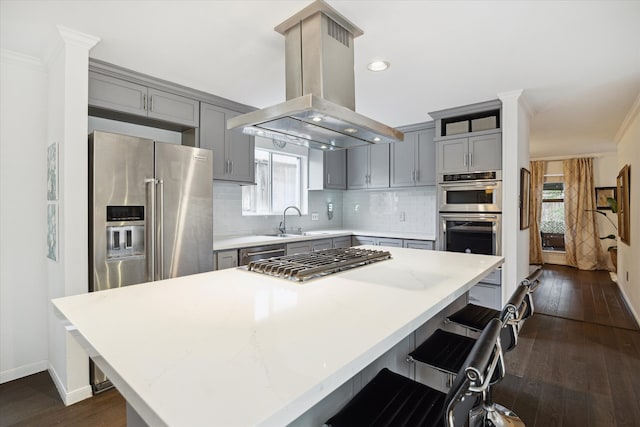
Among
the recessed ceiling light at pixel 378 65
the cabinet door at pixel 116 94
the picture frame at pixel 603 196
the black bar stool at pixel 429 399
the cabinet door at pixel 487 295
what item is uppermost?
the recessed ceiling light at pixel 378 65

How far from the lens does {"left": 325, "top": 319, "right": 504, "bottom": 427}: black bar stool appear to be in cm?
80

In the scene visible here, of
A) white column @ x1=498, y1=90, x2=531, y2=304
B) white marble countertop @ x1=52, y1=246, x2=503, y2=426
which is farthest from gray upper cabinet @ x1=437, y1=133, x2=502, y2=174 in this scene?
white marble countertop @ x1=52, y1=246, x2=503, y2=426

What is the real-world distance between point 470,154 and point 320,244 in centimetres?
200

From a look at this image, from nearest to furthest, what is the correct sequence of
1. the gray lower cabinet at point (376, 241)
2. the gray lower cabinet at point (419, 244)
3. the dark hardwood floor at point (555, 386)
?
the dark hardwood floor at point (555, 386) < the gray lower cabinet at point (419, 244) < the gray lower cabinet at point (376, 241)

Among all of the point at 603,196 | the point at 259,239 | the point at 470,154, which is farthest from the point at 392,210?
the point at 603,196

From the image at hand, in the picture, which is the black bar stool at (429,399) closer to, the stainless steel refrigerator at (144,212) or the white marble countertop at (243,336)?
the white marble countertop at (243,336)

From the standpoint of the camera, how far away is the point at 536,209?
7371 mm

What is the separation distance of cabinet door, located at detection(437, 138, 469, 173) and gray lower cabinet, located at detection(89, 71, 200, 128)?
2.69 m

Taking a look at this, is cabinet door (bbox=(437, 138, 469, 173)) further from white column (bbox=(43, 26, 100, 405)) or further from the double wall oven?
white column (bbox=(43, 26, 100, 405))

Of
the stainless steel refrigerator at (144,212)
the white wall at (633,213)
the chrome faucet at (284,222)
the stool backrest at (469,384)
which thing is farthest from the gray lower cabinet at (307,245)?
the white wall at (633,213)

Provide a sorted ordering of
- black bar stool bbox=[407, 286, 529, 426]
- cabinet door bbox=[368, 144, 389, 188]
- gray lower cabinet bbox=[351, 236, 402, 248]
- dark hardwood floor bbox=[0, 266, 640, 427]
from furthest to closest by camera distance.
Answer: cabinet door bbox=[368, 144, 389, 188]
gray lower cabinet bbox=[351, 236, 402, 248]
dark hardwood floor bbox=[0, 266, 640, 427]
black bar stool bbox=[407, 286, 529, 426]

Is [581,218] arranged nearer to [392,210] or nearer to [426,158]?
[392,210]

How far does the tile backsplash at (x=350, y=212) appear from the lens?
383 centimetres

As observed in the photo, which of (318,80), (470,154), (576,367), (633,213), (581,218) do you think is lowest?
(576,367)
